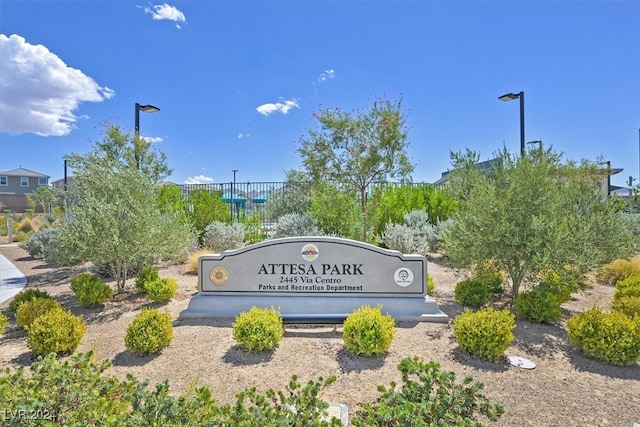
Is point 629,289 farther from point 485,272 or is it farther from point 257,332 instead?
point 257,332

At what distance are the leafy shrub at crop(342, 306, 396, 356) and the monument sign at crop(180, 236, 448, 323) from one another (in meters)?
1.07

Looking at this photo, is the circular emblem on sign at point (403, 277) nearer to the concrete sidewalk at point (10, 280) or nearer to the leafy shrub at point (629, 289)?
the leafy shrub at point (629, 289)

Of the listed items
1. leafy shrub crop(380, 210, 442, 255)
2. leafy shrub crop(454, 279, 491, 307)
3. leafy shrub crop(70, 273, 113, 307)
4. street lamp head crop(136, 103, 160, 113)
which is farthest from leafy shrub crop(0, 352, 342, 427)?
street lamp head crop(136, 103, 160, 113)

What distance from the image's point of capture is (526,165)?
512 centimetres

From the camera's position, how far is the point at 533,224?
4754mm

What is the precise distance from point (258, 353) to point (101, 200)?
4161 mm

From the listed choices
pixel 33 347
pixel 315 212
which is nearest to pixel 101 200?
pixel 33 347

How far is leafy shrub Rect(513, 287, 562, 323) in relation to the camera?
4.92 meters

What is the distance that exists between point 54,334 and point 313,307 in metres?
3.14

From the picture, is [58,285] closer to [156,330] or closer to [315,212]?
[156,330]

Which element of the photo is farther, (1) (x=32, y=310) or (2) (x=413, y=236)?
(2) (x=413, y=236)

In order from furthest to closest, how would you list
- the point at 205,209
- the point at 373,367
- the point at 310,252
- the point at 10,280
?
the point at 205,209 < the point at 10,280 < the point at 310,252 < the point at 373,367

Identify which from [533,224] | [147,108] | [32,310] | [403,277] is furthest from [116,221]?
[533,224]

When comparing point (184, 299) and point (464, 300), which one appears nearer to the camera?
point (464, 300)
